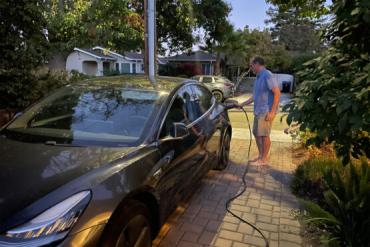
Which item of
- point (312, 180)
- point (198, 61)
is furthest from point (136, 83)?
point (198, 61)

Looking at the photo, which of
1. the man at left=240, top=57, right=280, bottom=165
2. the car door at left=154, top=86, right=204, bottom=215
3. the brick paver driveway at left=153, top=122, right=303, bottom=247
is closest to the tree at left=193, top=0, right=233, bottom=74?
the man at left=240, top=57, right=280, bottom=165

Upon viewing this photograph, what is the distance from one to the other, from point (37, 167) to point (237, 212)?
2420mm

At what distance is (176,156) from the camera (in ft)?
10.2

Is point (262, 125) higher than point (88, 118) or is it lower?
lower

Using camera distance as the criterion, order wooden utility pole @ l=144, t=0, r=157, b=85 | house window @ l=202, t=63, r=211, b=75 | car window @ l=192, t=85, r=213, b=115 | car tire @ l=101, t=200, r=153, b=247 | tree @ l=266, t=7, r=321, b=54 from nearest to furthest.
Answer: car tire @ l=101, t=200, r=153, b=247
car window @ l=192, t=85, r=213, b=115
wooden utility pole @ l=144, t=0, r=157, b=85
house window @ l=202, t=63, r=211, b=75
tree @ l=266, t=7, r=321, b=54

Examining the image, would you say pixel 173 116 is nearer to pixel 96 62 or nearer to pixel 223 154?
pixel 223 154

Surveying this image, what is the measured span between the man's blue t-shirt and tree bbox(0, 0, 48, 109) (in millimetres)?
4351

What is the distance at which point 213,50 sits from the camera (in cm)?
2464

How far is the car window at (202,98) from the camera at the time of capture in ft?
14.1

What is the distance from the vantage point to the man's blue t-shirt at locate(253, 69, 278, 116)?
524cm

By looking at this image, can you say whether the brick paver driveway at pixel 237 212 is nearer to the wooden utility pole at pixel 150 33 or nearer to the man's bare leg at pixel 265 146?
the man's bare leg at pixel 265 146

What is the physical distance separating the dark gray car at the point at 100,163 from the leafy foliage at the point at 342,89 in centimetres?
115

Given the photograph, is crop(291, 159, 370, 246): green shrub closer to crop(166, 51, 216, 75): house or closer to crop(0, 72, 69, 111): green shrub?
crop(0, 72, 69, 111): green shrub

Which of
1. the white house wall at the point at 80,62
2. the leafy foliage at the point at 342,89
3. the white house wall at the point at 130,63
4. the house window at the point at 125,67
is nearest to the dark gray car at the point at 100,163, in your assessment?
the leafy foliage at the point at 342,89
